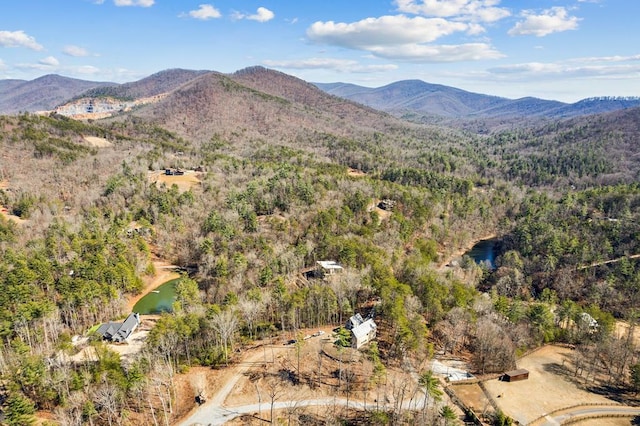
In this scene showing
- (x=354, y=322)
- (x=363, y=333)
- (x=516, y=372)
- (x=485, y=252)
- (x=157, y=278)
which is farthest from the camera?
(x=485, y=252)

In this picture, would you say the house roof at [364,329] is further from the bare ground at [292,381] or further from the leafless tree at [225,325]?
the leafless tree at [225,325]

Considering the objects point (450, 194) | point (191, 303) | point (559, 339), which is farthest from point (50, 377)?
point (450, 194)

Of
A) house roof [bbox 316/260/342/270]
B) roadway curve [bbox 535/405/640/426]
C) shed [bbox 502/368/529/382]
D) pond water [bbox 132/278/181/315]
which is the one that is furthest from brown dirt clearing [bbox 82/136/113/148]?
roadway curve [bbox 535/405/640/426]

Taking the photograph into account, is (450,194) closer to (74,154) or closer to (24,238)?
(24,238)

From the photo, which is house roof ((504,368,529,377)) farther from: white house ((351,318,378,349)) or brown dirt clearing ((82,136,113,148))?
brown dirt clearing ((82,136,113,148))

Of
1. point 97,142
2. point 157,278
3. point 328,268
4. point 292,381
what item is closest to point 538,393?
point 292,381

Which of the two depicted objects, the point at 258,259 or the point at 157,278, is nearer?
the point at 258,259

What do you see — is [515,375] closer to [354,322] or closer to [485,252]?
[354,322]
